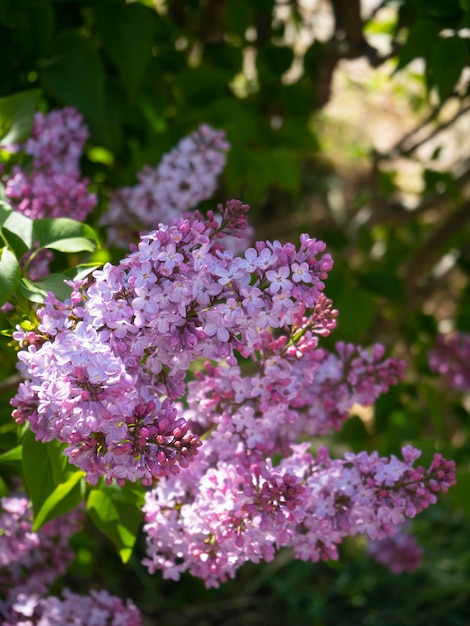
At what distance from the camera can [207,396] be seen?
126cm

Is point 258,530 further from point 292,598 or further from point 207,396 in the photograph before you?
point 292,598

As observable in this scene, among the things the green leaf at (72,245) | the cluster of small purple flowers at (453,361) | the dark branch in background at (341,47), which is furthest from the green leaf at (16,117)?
the cluster of small purple flowers at (453,361)

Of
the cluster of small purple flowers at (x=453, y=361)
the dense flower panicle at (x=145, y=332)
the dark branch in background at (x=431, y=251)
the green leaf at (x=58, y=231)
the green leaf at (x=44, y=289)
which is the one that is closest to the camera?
the dense flower panicle at (x=145, y=332)

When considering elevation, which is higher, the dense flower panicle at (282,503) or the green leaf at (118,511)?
the dense flower panicle at (282,503)

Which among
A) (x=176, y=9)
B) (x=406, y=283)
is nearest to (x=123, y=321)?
(x=176, y=9)

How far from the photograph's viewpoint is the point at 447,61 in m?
1.67

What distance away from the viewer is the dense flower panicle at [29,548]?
4.94ft

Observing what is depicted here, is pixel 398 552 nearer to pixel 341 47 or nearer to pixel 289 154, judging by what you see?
pixel 289 154

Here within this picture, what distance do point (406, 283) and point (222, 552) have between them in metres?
1.79

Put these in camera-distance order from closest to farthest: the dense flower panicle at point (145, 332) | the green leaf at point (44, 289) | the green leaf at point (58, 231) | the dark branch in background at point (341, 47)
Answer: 1. the dense flower panicle at point (145, 332)
2. the green leaf at point (44, 289)
3. the green leaf at point (58, 231)
4. the dark branch in background at point (341, 47)

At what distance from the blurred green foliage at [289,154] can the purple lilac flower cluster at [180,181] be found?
22 centimetres

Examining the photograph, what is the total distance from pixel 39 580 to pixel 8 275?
2.79 feet

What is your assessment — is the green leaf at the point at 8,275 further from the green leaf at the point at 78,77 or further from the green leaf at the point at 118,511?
the green leaf at the point at 78,77

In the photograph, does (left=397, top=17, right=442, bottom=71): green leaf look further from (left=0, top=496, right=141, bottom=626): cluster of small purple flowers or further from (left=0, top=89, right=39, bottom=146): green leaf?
(left=0, top=496, right=141, bottom=626): cluster of small purple flowers
